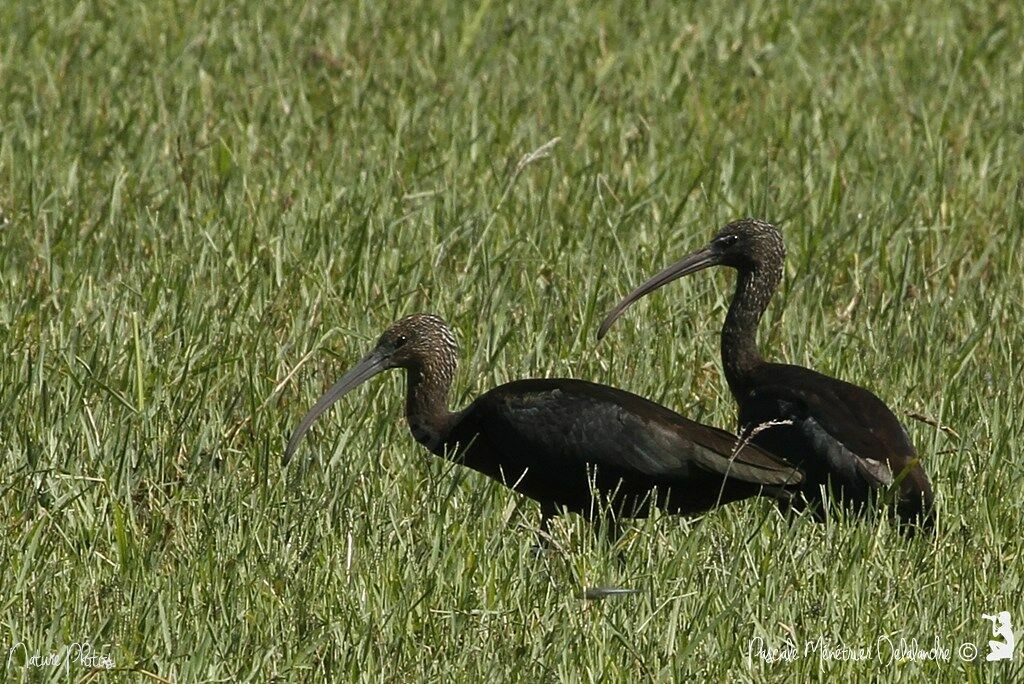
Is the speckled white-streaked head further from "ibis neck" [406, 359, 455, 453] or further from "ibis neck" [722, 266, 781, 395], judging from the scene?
"ibis neck" [722, 266, 781, 395]

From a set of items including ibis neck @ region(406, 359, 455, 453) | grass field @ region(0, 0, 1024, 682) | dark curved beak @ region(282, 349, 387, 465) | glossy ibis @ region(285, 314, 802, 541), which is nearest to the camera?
grass field @ region(0, 0, 1024, 682)

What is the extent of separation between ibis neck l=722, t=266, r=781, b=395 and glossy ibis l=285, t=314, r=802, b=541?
0.75 metres

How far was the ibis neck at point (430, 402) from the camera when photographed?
5.51 metres

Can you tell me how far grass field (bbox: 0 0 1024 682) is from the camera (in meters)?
4.34

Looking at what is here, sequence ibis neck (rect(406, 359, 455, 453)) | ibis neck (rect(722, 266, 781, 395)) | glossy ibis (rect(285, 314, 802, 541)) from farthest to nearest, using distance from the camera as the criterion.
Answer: ibis neck (rect(722, 266, 781, 395)), ibis neck (rect(406, 359, 455, 453)), glossy ibis (rect(285, 314, 802, 541))

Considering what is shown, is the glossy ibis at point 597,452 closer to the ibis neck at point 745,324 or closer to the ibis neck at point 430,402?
the ibis neck at point 430,402

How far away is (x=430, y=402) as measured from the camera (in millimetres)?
5609

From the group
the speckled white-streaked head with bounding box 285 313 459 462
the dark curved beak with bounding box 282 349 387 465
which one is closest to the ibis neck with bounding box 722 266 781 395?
the speckled white-streaked head with bounding box 285 313 459 462

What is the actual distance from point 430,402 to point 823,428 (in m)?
1.13

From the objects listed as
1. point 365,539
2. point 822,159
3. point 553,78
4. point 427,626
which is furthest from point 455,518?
point 553,78

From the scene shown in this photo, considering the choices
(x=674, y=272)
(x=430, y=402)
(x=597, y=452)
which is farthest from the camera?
(x=674, y=272)

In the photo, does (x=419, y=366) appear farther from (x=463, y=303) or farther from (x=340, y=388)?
(x=463, y=303)

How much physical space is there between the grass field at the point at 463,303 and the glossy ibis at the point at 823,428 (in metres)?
0.17

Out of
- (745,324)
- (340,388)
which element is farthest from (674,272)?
(340,388)
